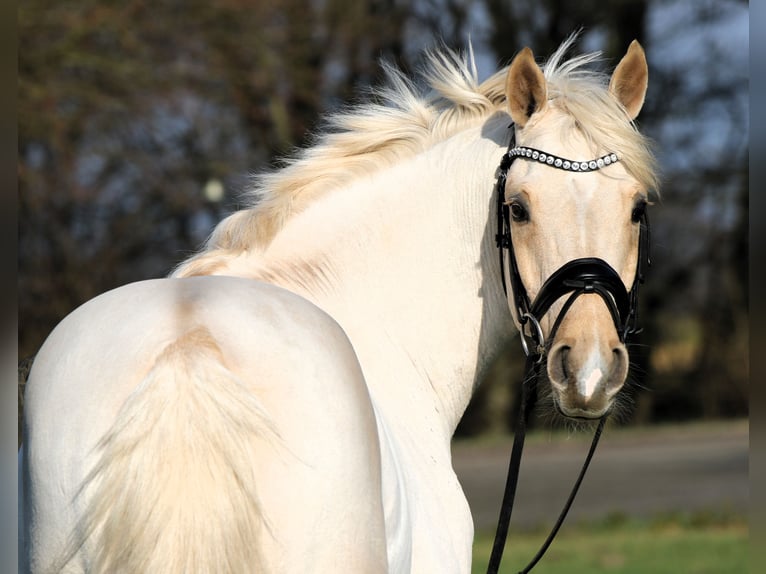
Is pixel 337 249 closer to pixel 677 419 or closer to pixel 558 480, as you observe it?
pixel 558 480

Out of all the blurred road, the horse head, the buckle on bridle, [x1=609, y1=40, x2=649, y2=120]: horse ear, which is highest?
[x1=609, y1=40, x2=649, y2=120]: horse ear

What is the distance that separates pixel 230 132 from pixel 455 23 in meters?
4.17

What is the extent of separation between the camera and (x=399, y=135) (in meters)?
3.07

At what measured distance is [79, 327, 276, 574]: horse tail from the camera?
1797 mm

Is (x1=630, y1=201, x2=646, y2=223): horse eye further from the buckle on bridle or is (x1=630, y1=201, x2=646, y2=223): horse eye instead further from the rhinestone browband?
the buckle on bridle

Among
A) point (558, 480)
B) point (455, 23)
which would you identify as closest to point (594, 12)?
point (455, 23)

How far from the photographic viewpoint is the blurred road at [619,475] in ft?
35.7

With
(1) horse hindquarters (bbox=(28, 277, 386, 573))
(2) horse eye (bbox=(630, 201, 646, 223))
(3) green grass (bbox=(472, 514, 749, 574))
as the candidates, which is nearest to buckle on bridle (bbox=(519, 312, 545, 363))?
(2) horse eye (bbox=(630, 201, 646, 223))

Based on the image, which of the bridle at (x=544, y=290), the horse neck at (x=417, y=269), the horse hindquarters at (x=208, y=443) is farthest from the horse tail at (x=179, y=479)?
the bridle at (x=544, y=290)

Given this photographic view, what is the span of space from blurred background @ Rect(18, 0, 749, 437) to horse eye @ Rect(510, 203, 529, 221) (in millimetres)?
6920

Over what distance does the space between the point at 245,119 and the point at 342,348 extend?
480 inches

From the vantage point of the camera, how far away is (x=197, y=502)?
5.96ft

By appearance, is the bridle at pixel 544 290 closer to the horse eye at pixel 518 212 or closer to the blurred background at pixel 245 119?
the horse eye at pixel 518 212

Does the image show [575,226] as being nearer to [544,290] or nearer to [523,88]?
[544,290]
